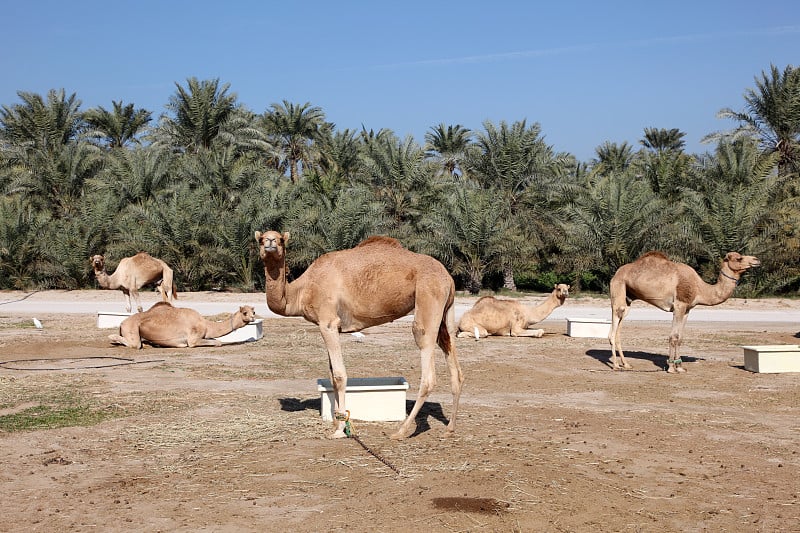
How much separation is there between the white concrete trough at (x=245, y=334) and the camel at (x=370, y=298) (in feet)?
26.1

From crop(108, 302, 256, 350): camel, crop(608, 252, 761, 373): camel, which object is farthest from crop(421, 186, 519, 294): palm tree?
crop(608, 252, 761, 373): camel

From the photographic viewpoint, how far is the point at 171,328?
1557cm

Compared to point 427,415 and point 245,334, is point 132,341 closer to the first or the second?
point 245,334

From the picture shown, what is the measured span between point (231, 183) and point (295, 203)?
3.32 m

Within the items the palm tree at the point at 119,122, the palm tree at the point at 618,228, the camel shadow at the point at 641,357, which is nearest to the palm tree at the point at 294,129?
the palm tree at the point at 119,122

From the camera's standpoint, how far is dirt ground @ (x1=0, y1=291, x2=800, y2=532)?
6.27 meters

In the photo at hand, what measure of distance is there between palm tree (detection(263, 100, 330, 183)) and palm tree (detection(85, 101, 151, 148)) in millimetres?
7138

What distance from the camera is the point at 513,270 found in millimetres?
33000

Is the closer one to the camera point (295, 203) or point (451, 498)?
point (451, 498)

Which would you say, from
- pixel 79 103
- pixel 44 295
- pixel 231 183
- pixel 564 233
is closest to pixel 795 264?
pixel 564 233

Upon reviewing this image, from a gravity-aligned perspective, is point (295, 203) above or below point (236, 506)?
above

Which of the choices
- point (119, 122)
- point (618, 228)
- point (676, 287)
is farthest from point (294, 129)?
point (676, 287)

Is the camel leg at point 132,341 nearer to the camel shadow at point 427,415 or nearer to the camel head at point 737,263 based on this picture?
the camel shadow at point 427,415

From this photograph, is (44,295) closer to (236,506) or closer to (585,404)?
(585,404)
